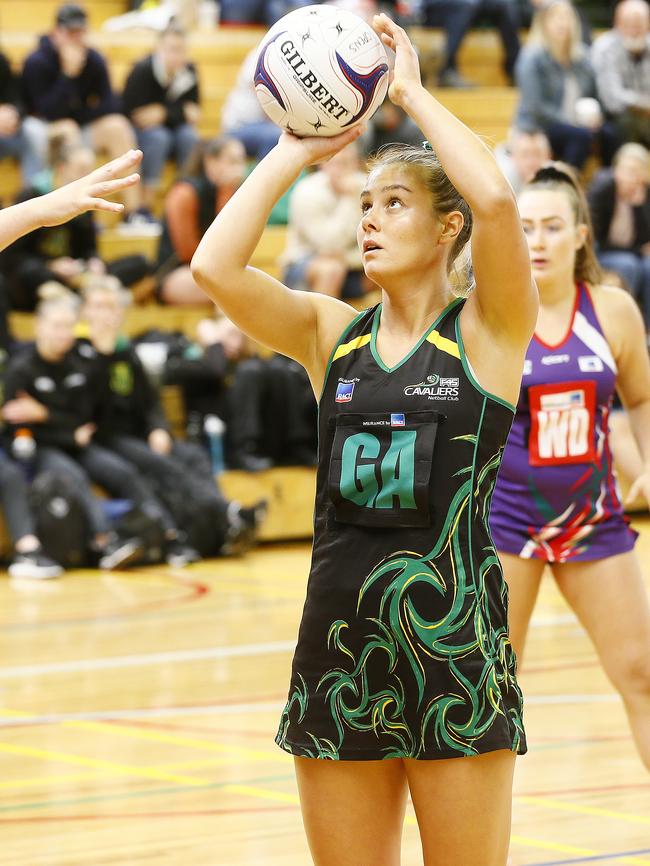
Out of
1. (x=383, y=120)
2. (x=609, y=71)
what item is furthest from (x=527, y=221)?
(x=609, y=71)

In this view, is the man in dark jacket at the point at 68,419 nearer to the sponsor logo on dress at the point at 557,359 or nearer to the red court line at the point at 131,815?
the red court line at the point at 131,815

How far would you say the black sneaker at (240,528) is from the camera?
421 inches

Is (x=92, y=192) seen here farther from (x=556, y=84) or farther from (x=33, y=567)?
(x=556, y=84)

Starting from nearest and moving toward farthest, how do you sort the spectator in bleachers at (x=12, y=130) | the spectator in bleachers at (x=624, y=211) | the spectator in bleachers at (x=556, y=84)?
the spectator in bleachers at (x=12, y=130), the spectator in bleachers at (x=624, y=211), the spectator in bleachers at (x=556, y=84)

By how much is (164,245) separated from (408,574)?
9663mm

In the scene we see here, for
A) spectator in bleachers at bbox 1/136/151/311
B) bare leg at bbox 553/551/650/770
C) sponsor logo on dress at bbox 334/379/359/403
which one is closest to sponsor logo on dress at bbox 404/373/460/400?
sponsor logo on dress at bbox 334/379/359/403

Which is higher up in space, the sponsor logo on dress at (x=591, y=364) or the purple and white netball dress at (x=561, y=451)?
the sponsor logo on dress at (x=591, y=364)

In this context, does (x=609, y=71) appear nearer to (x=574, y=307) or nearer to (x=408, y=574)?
(x=574, y=307)

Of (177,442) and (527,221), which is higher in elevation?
(527,221)

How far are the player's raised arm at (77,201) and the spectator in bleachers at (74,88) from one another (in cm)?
947

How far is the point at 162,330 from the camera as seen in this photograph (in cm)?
1207

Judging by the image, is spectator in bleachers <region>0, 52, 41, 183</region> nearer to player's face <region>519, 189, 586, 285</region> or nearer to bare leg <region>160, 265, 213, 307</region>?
bare leg <region>160, 265, 213, 307</region>

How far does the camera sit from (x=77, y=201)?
3.38 metres

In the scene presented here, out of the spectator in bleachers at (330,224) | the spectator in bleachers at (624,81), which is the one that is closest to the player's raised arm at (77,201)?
the spectator in bleachers at (330,224)
